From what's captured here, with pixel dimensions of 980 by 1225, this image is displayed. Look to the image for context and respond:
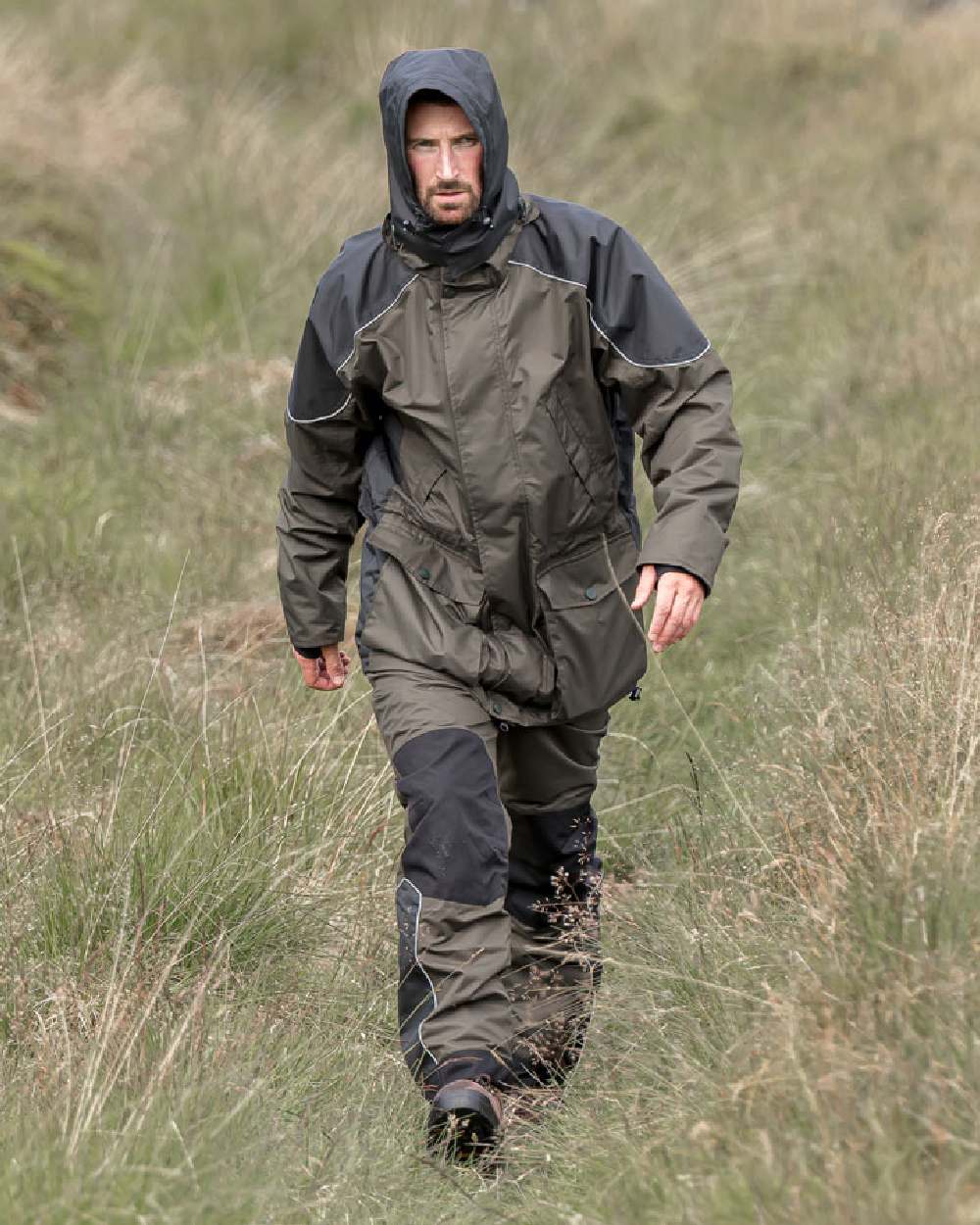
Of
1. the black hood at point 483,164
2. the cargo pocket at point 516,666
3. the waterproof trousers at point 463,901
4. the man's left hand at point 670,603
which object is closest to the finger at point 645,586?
the man's left hand at point 670,603

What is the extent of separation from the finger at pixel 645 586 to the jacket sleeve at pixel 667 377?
11 centimetres

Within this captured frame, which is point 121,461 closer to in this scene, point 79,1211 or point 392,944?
point 392,944

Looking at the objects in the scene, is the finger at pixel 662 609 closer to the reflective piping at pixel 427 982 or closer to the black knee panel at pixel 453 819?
the black knee panel at pixel 453 819

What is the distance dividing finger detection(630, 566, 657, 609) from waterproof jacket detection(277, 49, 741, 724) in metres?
0.03

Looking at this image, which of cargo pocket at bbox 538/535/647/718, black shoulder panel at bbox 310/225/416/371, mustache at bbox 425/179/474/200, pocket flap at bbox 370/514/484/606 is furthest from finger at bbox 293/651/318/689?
mustache at bbox 425/179/474/200

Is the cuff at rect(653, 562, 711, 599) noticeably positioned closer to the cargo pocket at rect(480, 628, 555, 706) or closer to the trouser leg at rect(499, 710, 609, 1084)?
the cargo pocket at rect(480, 628, 555, 706)

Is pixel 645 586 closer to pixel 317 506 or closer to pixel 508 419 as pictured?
pixel 508 419

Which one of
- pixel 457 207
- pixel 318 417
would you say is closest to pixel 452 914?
pixel 318 417

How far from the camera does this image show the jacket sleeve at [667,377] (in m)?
4.28

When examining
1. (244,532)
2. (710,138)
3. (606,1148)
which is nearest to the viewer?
(606,1148)

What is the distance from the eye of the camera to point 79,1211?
3.09 meters

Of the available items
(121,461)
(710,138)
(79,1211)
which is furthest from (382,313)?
(710,138)

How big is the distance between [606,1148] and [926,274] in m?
7.22

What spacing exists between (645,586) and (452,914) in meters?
0.78
